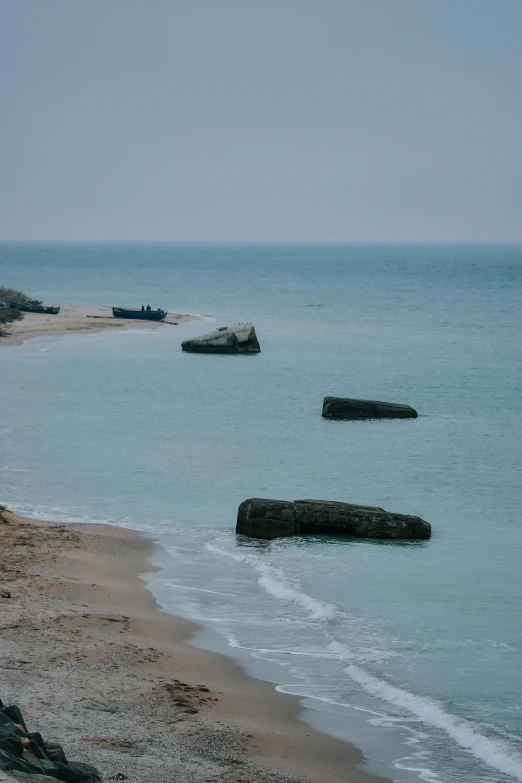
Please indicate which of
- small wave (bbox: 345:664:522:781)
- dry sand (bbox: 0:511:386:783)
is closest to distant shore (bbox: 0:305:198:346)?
dry sand (bbox: 0:511:386:783)

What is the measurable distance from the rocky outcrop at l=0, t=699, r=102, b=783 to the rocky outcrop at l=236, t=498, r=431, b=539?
1191 cm

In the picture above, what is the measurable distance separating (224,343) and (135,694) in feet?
139

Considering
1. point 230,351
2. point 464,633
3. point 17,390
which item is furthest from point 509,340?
point 464,633

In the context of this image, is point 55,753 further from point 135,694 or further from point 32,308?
point 32,308

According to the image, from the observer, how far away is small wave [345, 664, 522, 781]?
11608 millimetres

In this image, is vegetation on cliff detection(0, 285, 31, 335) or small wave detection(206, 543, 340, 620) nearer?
small wave detection(206, 543, 340, 620)

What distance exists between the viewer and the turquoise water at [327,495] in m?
13.4

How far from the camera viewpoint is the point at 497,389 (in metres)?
44.2

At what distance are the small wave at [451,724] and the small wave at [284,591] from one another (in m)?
2.41

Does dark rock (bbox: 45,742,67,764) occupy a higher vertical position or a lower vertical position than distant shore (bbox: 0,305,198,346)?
lower

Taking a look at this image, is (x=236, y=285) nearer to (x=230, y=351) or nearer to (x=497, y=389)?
(x=230, y=351)

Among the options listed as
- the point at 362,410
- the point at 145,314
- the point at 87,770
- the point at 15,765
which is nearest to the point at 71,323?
the point at 145,314

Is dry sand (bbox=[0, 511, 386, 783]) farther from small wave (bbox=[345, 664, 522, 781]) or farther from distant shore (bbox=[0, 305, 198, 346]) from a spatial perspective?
distant shore (bbox=[0, 305, 198, 346])

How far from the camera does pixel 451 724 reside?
12.5 meters
